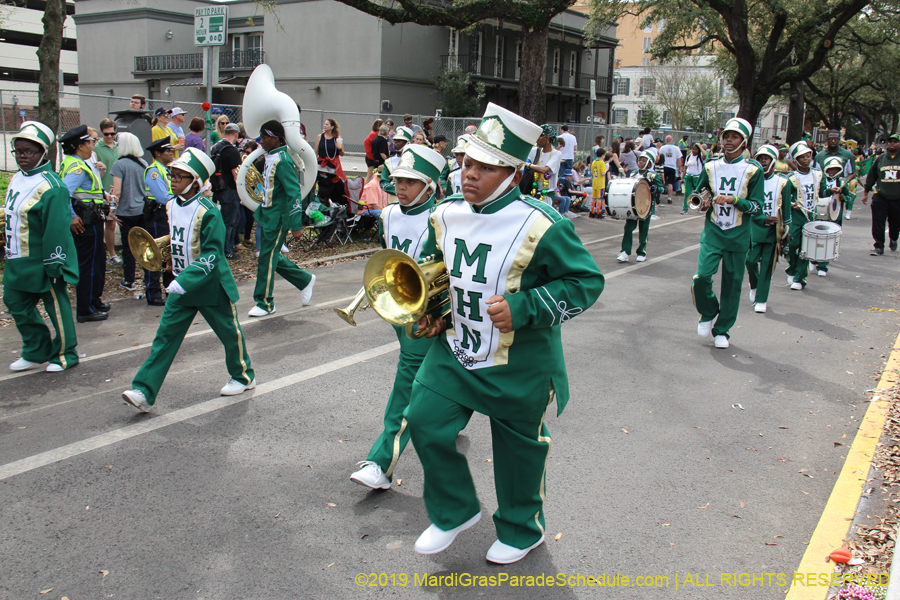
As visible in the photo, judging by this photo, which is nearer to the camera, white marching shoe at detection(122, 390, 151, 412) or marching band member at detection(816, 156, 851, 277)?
white marching shoe at detection(122, 390, 151, 412)

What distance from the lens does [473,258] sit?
3.14 m

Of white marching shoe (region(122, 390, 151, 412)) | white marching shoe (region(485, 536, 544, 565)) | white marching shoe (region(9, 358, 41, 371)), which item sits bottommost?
white marching shoe (region(485, 536, 544, 565))

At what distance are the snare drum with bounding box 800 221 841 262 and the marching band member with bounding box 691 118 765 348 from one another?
3228 mm

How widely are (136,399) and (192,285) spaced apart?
0.89 metres

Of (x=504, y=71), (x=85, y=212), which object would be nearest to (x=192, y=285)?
(x=85, y=212)

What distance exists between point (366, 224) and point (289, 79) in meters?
32.0

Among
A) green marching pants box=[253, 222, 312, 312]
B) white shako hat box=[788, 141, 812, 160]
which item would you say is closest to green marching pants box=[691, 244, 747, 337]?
white shako hat box=[788, 141, 812, 160]

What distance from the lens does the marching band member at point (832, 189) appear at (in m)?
11.4

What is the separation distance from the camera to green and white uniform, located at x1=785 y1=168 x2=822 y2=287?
409 inches

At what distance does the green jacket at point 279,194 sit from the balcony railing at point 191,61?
126ft

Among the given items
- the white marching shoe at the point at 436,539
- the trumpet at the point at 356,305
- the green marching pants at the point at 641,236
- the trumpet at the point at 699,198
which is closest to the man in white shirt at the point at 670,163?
the green marching pants at the point at 641,236

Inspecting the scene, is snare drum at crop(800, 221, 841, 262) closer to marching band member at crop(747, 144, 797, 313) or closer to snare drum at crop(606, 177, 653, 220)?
marching band member at crop(747, 144, 797, 313)

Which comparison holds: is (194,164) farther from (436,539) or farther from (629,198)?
(629,198)

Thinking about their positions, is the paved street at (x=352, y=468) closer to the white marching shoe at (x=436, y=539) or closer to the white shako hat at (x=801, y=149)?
the white marching shoe at (x=436, y=539)
